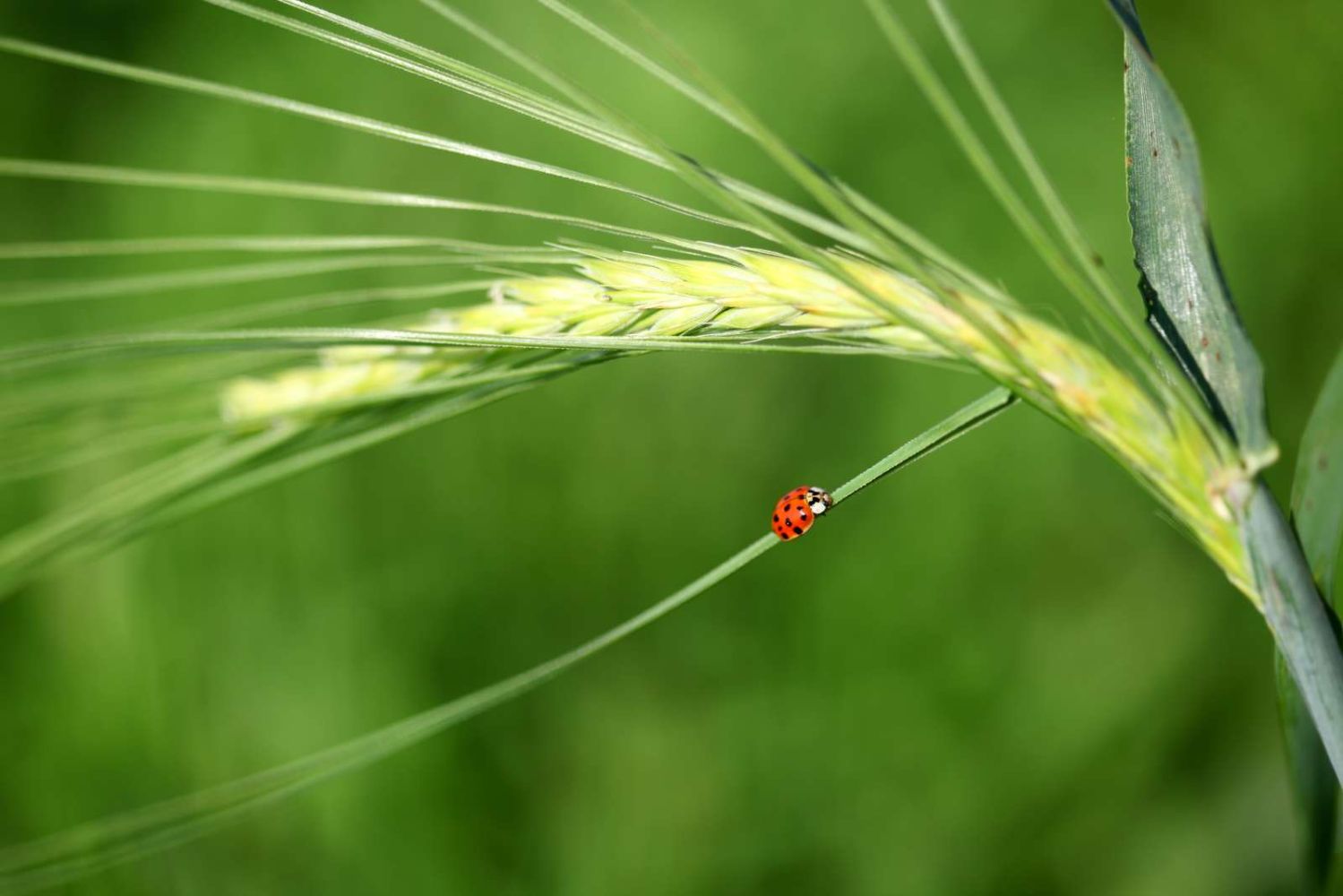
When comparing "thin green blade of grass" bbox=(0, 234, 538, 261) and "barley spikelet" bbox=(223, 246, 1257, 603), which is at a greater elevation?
"thin green blade of grass" bbox=(0, 234, 538, 261)

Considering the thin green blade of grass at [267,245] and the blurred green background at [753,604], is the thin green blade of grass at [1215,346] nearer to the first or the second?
the thin green blade of grass at [267,245]

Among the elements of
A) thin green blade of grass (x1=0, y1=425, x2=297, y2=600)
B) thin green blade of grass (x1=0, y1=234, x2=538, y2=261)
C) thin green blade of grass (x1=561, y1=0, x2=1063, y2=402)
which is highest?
thin green blade of grass (x1=0, y1=234, x2=538, y2=261)

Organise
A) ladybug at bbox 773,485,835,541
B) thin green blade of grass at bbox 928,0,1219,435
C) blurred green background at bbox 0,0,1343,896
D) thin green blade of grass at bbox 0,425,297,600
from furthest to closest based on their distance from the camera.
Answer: blurred green background at bbox 0,0,1343,896, ladybug at bbox 773,485,835,541, thin green blade of grass at bbox 0,425,297,600, thin green blade of grass at bbox 928,0,1219,435

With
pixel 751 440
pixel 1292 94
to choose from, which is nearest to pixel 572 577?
pixel 751 440

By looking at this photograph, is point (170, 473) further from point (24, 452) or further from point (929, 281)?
point (929, 281)

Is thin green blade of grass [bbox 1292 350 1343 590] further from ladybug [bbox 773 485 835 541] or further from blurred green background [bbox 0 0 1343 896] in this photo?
blurred green background [bbox 0 0 1343 896]

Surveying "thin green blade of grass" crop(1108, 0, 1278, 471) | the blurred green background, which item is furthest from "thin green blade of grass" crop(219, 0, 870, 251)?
the blurred green background
